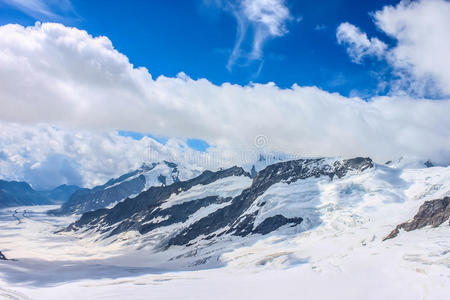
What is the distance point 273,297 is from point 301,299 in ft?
21.8

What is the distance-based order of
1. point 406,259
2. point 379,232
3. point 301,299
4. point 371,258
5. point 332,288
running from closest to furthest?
point 301,299
point 332,288
point 406,259
point 371,258
point 379,232

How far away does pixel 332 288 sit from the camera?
9669 centimetres

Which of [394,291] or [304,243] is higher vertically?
[304,243]

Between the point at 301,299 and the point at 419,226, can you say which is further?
the point at 419,226

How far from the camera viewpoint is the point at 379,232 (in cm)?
17025

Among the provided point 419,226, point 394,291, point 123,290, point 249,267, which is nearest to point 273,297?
point 394,291

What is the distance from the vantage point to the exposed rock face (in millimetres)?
155625

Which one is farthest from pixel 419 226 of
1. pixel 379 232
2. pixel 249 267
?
pixel 249 267

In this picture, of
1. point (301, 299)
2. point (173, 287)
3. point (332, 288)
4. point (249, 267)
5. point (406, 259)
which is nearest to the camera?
point (301, 299)

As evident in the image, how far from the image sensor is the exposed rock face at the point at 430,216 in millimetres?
155625

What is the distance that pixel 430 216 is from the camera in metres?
162

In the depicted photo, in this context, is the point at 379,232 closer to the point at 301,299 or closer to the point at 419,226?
the point at 419,226

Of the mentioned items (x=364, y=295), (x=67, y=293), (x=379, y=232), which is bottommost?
(x=364, y=295)

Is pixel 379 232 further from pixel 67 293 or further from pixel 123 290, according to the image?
pixel 67 293
